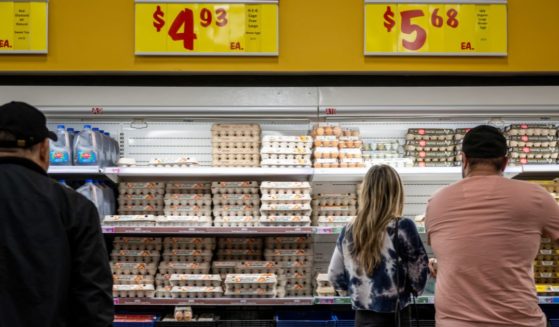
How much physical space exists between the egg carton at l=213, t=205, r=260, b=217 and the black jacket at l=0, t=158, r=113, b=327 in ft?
10.7

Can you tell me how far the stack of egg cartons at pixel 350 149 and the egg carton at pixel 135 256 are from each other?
190cm

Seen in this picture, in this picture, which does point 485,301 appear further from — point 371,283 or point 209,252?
point 209,252

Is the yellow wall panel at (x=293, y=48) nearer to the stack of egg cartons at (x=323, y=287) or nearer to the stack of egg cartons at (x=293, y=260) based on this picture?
the stack of egg cartons at (x=293, y=260)

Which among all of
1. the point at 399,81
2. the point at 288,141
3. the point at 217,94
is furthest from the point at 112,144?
the point at 399,81

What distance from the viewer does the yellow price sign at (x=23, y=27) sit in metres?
5.66

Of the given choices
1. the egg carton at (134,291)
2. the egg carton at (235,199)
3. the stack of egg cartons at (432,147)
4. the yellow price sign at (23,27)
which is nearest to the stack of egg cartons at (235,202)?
the egg carton at (235,199)

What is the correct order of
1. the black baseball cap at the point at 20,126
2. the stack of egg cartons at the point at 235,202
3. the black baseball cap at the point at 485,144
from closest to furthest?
the black baseball cap at the point at 20,126
the black baseball cap at the point at 485,144
the stack of egg cartons at the point at 235,202

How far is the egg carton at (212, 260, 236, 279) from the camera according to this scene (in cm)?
548

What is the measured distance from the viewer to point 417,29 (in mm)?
5641

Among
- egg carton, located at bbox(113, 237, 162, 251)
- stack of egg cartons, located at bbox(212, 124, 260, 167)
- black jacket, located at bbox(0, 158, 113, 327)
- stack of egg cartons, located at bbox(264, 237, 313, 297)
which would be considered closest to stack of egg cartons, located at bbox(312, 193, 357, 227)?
stack of egg cartons, located at bbox(264, 237, 313, 297)

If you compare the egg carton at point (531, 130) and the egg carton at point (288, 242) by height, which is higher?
the egg carton at point (531, 130)

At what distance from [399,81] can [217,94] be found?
1783 millimetres

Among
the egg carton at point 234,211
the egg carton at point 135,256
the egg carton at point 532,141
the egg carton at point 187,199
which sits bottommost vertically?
the egg carton at point 135,256

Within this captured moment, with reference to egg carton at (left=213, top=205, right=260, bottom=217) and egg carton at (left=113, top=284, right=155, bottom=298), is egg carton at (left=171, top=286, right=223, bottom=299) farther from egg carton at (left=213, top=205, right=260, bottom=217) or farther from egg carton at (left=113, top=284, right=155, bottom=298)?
egg carton at (left=213, top=205, right=260, bottom=217)
